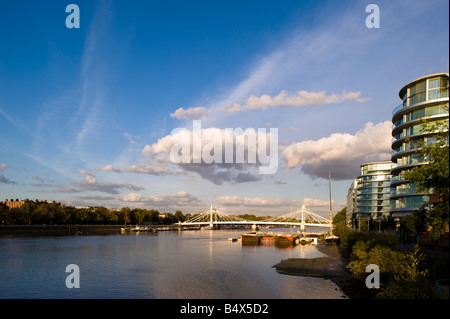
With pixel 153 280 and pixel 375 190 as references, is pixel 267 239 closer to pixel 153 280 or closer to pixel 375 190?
pixel 375 190

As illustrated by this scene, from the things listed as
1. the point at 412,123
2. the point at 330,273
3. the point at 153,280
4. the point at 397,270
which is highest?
the point at 412,123

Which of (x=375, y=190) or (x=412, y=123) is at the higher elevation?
(x=412, y=123)

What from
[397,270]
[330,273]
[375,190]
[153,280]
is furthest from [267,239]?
[397,270]

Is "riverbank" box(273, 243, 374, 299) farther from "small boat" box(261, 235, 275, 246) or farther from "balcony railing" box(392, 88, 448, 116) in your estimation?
"small boat" box(261, 235, 275, 246)

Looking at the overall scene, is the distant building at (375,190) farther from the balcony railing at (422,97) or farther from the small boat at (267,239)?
the balcony railing at (422,97)

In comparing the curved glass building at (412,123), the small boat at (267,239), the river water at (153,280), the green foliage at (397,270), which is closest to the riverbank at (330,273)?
the river water at (153,280)

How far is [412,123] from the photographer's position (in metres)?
72.9

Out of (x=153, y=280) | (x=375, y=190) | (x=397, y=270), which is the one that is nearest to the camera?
(x=397, y=270)

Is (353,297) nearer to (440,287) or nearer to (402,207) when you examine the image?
(440,287)

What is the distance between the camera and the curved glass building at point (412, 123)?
6856 cm

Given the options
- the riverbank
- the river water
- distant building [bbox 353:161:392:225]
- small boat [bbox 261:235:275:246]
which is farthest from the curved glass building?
small boat [bbox 261:235:275:246]

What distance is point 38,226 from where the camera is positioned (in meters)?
192

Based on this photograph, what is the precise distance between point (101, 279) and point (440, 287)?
4276 cm

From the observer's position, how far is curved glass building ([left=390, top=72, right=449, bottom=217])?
68.6 metres
